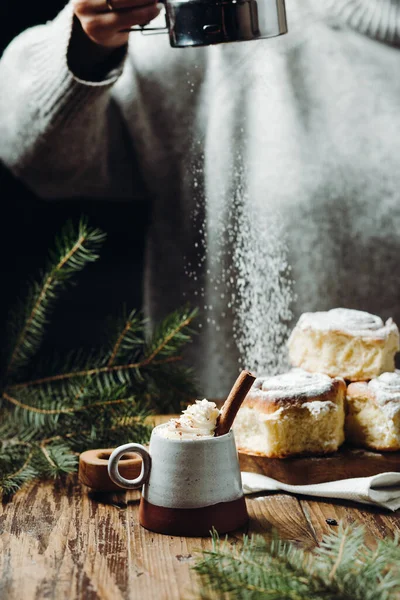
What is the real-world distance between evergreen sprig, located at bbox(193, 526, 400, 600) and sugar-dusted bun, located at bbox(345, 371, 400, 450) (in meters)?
0.33

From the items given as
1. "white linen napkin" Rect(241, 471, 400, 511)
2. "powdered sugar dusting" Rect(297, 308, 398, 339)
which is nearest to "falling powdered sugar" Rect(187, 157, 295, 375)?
"powdered sugar dusting" Rect(297, 308, 398, 339)

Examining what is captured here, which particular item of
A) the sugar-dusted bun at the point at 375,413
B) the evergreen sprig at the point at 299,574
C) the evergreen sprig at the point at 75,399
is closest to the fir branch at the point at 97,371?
the evergreen sprig at the point at 75,399

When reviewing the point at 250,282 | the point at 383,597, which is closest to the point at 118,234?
the point at 250,282

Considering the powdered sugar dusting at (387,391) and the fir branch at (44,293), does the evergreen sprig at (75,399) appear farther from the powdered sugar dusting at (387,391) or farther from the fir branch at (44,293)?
the powdered sugar dusting at (387,391)

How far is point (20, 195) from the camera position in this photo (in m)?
1.47

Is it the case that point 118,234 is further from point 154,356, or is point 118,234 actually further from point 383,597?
point 383,597

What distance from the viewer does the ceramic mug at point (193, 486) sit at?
2.68ft

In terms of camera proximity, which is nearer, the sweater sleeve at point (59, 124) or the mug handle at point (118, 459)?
the mug handle at point (118, 459)

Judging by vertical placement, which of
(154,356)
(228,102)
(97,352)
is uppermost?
(228,102)

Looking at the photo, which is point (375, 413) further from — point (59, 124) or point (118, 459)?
point (59, 124)

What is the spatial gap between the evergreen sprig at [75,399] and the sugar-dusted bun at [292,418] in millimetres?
149

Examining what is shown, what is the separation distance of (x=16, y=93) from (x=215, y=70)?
1.14 ft

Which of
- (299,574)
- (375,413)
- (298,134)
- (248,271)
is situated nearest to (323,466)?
(375,413)

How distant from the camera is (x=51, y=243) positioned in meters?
1.49
